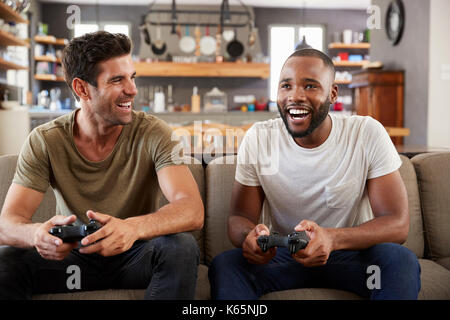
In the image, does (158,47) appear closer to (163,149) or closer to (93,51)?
(93,51)

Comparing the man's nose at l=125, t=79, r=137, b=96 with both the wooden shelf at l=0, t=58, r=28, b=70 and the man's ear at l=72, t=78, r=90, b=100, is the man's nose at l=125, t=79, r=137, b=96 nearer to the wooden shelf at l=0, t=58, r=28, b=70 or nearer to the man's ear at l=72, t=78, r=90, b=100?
the man's ear at l=72, t=78, r=90, b=100

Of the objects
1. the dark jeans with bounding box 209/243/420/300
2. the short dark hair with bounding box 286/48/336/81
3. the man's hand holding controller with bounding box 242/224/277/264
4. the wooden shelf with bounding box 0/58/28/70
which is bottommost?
the dark jeans with bounding box 209/243/420/300

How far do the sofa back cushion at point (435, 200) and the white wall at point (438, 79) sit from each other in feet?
11.3

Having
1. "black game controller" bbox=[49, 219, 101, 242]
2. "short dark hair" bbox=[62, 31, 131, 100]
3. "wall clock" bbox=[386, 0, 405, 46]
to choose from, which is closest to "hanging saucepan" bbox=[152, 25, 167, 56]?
"wall clock" bbox=[386, 0, 405, 46]

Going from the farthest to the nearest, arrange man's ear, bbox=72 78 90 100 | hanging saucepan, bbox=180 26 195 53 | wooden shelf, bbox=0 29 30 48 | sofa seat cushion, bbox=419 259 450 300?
hanging saucepan, bbox=180 26 195 53, wooden shelf, bbox=0 29 30 48, man's ear, bbox=72 78 90 100, sofa seat cushion, bbox=419 259 450 300

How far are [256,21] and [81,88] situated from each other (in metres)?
7.17

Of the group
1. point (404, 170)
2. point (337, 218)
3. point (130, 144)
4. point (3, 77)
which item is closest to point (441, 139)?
point (404, 170)

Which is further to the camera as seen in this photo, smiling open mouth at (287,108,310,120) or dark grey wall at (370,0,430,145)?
dark grey wall at (370,0,430,145)

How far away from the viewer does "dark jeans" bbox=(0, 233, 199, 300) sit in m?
1.19

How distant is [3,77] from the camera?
507cm

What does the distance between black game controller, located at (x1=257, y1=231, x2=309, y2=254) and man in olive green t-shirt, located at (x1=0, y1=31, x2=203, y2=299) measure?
0.18 meters

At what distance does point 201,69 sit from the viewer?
7508mm

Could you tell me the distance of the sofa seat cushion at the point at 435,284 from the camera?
1.38m
